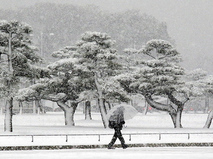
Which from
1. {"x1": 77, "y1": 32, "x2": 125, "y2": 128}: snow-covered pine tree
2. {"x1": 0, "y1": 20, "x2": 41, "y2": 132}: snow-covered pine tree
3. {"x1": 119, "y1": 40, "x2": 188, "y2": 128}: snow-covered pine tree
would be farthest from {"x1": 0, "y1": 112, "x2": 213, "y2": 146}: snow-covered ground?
{"x1": 77, "y1": 32, "x2": 125, "y2": 128}: snow-covered pine tree

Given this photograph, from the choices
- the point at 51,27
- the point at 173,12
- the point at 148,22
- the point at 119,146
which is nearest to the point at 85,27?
the point at 51,27

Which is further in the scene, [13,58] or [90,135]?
[13,58]

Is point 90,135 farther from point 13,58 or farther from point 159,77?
point 159,77

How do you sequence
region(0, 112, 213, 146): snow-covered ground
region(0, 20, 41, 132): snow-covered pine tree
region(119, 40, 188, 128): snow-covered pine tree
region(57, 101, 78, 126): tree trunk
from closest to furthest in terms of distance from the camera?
region(0, 112, 213, 146): snow-covered ground, region(0, 20, 41, 132): snow-covered pine tree, region(119, 40, 188, 128): snow-covered pine tree, region(57, 101, 78, 126): tree trunk

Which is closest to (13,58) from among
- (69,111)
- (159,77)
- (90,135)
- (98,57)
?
(98,57)

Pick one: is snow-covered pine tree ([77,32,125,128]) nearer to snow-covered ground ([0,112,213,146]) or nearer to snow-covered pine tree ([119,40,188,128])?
snow-covered pine tree ([119,40,188,128])

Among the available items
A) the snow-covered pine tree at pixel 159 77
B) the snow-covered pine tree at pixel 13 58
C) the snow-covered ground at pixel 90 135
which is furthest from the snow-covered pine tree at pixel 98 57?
the snow-covered pine tree at pixel 13 58

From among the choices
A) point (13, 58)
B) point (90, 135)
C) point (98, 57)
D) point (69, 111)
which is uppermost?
point (98, 57)

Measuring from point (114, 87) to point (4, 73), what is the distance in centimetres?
978

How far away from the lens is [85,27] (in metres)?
104

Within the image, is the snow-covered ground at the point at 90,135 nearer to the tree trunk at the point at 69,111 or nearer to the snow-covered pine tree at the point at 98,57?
the tree trunk at the point at 69,111

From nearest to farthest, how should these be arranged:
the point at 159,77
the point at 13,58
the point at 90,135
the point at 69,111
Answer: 1. the point at 90,135
2. the point at 13,58
3. the point at 159,77
4. the point at 69,111

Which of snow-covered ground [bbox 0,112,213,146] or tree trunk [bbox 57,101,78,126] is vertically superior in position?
tree trunk [bbox 57,101,78,126]

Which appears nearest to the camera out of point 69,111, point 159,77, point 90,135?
point 90,135
